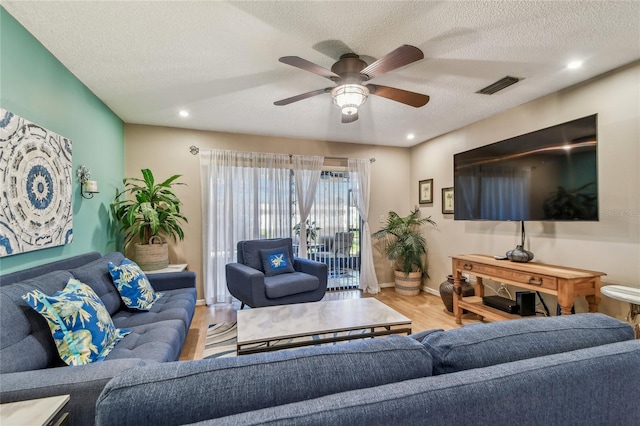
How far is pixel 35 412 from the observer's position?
84 cm

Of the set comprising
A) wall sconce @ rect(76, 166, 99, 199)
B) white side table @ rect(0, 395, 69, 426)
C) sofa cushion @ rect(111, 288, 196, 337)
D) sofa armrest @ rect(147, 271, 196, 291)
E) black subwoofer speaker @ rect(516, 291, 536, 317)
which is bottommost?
black subwoofer speaker @ rect(516, 291, 536, 317)

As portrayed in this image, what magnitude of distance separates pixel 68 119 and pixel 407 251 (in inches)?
165

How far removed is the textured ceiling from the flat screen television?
527 mm

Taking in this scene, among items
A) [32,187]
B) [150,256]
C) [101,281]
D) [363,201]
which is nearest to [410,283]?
[363,201]

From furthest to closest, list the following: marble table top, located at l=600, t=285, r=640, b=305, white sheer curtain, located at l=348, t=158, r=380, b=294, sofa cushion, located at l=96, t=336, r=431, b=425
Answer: white sheer curtain, located at l=348, t=158, r=380, b=294 < marble table top, located at l=600, t=285, r=640, b=305 < sofa cushion, located at l=96, t=336, r=431, b=425

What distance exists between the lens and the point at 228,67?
2.30 m

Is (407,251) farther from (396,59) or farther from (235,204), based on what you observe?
(396,59)

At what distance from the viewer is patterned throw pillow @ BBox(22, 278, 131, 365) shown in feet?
4.38

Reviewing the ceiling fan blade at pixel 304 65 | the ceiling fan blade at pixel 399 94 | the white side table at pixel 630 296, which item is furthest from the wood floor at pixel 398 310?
the ceiling fan blade at pixel 304 65

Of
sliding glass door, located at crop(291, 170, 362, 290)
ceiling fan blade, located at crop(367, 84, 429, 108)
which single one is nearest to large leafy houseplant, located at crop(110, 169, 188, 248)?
sliding glass door, located at crop(291, 170, 362, 290)

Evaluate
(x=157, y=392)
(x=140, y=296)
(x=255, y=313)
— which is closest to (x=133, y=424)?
(x=157, y=392)

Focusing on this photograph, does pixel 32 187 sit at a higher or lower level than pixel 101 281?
higher

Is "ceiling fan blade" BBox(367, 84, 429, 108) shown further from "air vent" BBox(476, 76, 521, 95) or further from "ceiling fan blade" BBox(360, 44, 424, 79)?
"air vent" BBox(476, 76, 521, 95)

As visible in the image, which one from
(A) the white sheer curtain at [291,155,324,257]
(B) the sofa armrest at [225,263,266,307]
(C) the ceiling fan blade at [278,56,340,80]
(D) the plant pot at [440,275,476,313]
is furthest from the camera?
(A) the white sheer curtain at [291,155,324,257]
